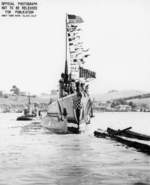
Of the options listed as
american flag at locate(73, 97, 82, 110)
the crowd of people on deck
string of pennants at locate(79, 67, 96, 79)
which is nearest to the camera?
string of pennants at locate(79, 67, 96, 79)

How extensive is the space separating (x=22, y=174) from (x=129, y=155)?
9532 millimetres

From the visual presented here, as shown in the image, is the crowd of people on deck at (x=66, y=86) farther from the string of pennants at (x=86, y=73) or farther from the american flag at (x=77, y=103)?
the string of pennants at (x=86, y=73)

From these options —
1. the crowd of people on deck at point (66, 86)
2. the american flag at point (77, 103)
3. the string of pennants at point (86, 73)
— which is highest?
the string of pennants at point (86, 73)

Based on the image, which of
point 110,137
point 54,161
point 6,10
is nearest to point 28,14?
point 6,10

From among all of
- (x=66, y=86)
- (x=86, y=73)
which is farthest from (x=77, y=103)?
(x=66, y=86)

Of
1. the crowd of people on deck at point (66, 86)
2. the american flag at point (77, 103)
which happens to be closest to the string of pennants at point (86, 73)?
the american flag at point (77, 103)

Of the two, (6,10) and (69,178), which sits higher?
(6,10)

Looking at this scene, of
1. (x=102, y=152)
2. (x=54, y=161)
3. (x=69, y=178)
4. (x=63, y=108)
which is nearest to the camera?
(x=69, y=178)

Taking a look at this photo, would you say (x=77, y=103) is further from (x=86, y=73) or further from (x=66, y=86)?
(x=66, y=86)

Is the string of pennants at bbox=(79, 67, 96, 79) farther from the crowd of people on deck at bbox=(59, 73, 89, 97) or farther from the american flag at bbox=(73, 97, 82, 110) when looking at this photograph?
the crowd of people on deck at bbox=(59, 73, 89, 97)

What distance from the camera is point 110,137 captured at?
41.6 m

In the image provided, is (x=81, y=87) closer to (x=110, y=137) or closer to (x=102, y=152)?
(x=110, y=137)

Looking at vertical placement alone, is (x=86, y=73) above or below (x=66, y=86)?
above

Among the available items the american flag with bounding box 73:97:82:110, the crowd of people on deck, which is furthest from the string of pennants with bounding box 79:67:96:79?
the crowd of people on deck
